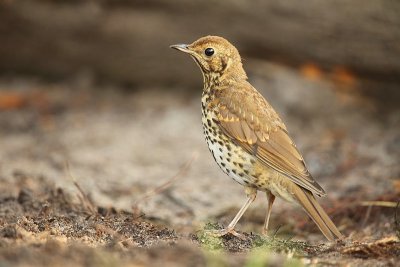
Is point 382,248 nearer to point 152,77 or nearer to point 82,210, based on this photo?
point 82,210

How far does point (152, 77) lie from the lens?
31.0 ft

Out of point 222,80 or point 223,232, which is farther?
point 222,80

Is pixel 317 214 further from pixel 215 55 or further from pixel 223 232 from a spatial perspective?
pixel 215 55

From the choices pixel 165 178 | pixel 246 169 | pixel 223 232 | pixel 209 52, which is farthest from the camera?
pixel 165 178

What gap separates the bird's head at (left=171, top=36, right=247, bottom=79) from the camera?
543 centimetres

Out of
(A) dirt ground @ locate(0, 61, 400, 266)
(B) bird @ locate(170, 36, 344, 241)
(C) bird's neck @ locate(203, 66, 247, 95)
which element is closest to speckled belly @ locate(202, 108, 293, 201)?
(B) bird @ locate(170, 36, 344, 241)

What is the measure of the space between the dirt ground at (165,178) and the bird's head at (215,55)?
2.74ft

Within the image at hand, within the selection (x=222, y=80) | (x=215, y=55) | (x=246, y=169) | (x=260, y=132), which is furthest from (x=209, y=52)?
(x=246, y=169)

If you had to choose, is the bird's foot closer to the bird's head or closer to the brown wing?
the brown wing

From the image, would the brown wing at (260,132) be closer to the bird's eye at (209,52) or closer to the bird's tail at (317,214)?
the bird's tail at (317,214)

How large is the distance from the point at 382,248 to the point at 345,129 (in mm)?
4377

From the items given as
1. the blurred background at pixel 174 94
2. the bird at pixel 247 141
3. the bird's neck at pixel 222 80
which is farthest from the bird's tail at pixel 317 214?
the blurred background at pixel 174 94

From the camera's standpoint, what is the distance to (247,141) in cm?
502

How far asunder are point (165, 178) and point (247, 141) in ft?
8.08
